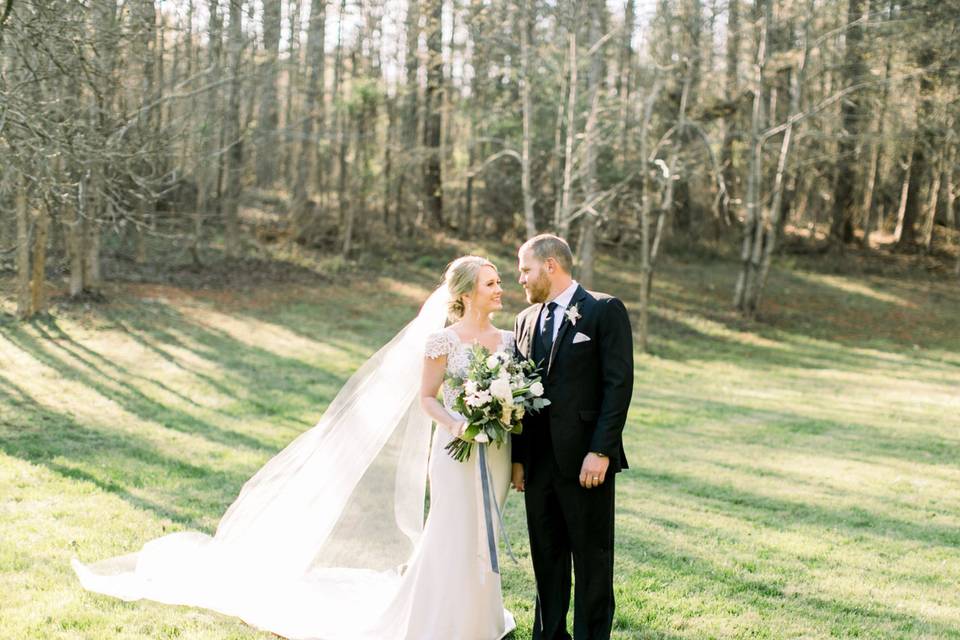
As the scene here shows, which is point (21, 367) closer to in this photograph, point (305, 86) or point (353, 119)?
point (353, 119)

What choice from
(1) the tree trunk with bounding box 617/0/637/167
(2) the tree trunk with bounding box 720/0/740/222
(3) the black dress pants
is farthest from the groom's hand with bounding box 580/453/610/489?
(2) the tree trunk with bounding box 720/0/740/222

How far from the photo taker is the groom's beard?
4.43m

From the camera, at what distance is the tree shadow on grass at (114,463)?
7.23 metres

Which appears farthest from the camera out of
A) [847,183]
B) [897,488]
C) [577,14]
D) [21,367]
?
[847,183]

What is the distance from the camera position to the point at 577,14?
57.8 ft

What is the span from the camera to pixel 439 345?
4727 millimetres

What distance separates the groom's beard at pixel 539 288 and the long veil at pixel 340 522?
2.68 ft

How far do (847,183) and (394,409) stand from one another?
2840cm

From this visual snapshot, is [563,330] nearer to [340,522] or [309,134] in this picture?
[340,522]

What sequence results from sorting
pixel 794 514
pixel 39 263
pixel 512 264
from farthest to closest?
1. pixel 512 264
2. pixel 39 263
3. pixel 794 514

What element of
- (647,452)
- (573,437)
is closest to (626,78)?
(647,452)

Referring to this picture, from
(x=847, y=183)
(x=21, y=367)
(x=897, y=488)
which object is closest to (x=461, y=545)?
(x=897, y=488)

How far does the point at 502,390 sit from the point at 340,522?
5.26 feet

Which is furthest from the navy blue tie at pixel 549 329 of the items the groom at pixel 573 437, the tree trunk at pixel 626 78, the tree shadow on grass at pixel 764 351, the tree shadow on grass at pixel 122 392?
the tree trunk at pixel 626 78
